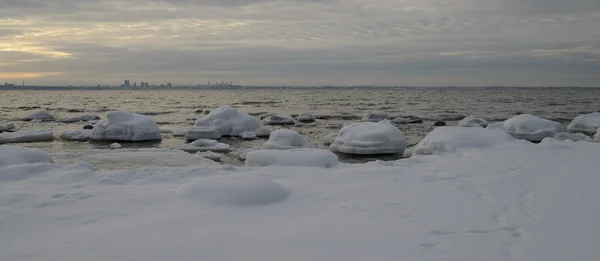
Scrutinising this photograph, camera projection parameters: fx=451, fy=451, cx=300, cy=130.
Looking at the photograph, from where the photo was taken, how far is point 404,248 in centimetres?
437

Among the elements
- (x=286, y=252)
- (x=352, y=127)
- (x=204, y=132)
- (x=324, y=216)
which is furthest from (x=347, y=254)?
(x=204, y=132)

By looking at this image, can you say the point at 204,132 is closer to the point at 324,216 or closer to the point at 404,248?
the point at 324,216

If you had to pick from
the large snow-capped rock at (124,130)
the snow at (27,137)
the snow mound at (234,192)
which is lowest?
the snow at (27,137)

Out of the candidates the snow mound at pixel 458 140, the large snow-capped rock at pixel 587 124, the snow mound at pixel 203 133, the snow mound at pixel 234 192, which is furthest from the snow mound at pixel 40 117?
the large snow-capped rock at pixel 587 124

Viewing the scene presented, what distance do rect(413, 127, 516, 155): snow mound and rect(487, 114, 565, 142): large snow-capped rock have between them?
24.4 feet

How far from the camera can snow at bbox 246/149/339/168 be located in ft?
32.9

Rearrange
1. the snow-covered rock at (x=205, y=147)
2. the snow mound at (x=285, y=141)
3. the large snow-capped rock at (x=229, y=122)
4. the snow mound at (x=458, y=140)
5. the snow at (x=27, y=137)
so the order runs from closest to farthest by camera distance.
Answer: the snow mound at (x=458, y=140)
the snow mound at (x=285, y=141)
the snow-covered rock at (x=205, y=147)
the snow at (x=27, y=137)
the large snow-capped rock at (x=229, y=122)

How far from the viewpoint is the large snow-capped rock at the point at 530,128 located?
19.8 metres

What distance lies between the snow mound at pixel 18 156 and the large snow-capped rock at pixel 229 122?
1142 centimetres

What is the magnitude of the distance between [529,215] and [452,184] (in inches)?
81.4

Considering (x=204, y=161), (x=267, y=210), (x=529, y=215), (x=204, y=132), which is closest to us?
(x=529, y=215)

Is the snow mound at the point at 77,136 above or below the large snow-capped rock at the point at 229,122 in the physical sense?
below

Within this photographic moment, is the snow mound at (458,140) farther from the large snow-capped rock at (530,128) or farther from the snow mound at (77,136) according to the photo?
the snow mound at (77,136)

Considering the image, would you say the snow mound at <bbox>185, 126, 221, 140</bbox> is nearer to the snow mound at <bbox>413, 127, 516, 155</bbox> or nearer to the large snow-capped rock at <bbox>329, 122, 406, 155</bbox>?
the large snow-capped rock at <bbox>329, 122, 406, 155</bbox>
